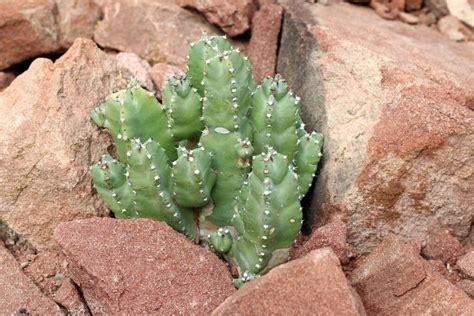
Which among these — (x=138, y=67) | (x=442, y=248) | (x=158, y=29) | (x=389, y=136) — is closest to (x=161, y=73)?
(x=138, y=67)

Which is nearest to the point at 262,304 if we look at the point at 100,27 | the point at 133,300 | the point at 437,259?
the point at 133,300

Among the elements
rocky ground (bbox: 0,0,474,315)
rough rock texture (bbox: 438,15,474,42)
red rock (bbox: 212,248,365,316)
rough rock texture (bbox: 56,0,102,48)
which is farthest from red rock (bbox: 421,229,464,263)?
rough rock texture (bbox: 56,0,102,48)

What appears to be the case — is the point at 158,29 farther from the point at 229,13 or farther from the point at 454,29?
the point at 454,29

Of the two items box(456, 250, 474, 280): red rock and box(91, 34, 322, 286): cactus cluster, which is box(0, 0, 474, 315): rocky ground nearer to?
box(456, 250, 474, 280): red rock

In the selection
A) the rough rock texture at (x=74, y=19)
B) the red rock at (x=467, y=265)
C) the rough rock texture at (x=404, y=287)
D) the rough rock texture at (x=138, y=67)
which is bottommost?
the rough rock texture at (x=74, y=19)

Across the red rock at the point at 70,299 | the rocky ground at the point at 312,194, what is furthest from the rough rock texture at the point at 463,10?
the red rock at the point at 70,299

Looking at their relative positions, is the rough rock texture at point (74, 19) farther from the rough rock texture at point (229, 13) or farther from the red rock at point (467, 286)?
the red rock at point (467, 286)
